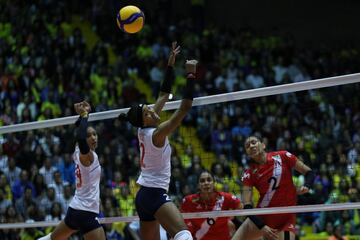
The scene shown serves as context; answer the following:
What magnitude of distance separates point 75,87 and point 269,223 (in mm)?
13079

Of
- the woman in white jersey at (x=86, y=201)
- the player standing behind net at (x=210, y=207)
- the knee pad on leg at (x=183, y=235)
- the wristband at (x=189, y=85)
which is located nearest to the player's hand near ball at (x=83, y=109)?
A: the woman in white jersey at (x=86, y=201)

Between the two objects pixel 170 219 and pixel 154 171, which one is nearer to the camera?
pixel 170 219

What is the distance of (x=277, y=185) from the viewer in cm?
1171

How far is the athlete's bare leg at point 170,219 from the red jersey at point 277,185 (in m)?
1.92

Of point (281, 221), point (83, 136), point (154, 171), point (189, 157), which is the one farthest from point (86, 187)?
point (189, 157)

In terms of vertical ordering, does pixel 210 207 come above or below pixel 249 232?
above

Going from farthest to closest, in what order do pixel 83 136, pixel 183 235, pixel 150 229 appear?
pixel 83 136, pixel 150 229, pixel 183 235

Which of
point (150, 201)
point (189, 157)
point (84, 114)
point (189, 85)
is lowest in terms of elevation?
point (150, 201)

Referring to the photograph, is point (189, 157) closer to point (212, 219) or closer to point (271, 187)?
point (212, 219)

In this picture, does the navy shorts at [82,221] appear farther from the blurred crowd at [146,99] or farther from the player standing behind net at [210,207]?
the blurred crowd at [146,99]

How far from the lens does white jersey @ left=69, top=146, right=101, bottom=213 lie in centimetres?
1164

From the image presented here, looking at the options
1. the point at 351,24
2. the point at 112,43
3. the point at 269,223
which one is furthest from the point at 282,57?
the point at 269,223

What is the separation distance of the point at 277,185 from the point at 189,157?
514 cm

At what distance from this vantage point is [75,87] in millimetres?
23922
